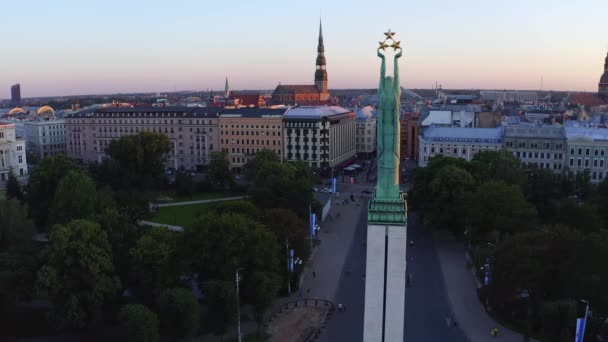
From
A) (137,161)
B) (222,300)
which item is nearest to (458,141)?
(137,161)

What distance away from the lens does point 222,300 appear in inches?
1721

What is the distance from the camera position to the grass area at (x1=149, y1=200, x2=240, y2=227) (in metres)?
84.8

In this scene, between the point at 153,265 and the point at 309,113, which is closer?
the point at 153,265

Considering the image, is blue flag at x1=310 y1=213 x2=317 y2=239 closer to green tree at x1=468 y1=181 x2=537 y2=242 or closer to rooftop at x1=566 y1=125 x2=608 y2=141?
green tree at x1=468 y1=181 x2=537 y2=242

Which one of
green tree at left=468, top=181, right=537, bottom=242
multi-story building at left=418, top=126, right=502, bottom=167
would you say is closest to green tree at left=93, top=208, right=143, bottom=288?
green tree at left=468, top=181, right=537, bottom=242

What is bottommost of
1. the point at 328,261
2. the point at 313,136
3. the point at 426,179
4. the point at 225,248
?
the point at 328,261

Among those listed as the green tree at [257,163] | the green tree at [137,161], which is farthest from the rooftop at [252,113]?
the green tree at [137,161]

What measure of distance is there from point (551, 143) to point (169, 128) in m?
88.0

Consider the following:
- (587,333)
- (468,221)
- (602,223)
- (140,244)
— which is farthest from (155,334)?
(602,223)

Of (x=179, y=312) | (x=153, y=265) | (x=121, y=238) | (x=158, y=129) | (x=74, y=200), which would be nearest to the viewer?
(x=179, y=312)

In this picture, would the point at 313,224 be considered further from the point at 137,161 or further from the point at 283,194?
the point at 137,161

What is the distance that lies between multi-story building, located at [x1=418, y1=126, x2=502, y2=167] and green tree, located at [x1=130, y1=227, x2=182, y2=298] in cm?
7882

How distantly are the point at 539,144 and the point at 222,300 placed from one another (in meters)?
84.1

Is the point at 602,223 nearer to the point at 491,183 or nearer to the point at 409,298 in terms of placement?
the point at 491,183
